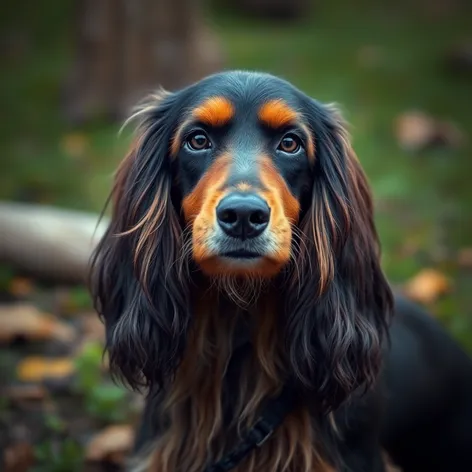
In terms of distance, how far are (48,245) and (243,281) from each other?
115 inches

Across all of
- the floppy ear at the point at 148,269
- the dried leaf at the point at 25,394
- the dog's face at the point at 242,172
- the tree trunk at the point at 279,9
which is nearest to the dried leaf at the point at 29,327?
the dried leaf at the point at 25,394

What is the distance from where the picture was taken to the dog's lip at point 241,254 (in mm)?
2934

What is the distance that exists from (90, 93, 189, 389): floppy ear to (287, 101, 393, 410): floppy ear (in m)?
0.43

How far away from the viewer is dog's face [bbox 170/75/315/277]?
2893 millimetres

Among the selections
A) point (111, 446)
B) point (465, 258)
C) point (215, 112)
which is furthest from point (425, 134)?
point (215, 112)

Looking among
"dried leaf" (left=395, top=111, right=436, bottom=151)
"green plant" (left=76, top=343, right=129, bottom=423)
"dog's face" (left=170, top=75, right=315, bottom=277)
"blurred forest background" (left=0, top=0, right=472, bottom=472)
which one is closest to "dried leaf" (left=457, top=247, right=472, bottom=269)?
"blurred forest background" (left=0, top=0, right=472, bottom=472)

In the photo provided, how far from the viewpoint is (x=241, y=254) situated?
2.94m

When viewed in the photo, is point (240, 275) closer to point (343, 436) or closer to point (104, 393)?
point (343, 436)

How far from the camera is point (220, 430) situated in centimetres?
337

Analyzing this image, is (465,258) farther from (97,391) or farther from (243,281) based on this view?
(243,281)

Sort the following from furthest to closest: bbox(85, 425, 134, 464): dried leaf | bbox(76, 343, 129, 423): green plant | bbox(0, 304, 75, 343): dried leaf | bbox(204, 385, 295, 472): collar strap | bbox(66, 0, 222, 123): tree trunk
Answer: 1. bbox(66, 0, 222, 123): tree trunk
2. bbox(0, 304, 75, 343): dried leaf
3. bbox(76, 343, 129, 423): green plant
4. bbox(85, 425, 134, 464): dried leaf
5. bbox(204, 385, 295, 472): collar strap

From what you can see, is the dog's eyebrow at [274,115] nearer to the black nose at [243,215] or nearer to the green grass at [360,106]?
the black nose at [243,215]

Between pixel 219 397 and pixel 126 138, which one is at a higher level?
pixel 219 397

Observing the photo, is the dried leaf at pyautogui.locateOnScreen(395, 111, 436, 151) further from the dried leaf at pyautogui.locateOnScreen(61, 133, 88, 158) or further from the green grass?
the dried leaf at pyautogui.locateOnScreen(61, 133, 88, 158)
